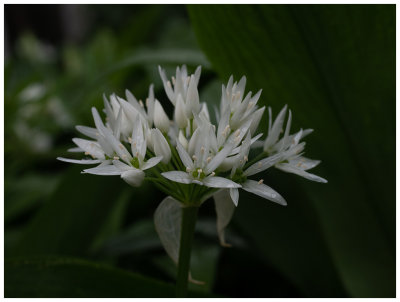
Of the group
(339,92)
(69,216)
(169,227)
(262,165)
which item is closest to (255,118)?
(262,165)

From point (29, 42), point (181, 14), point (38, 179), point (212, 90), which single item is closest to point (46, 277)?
point (212, 90)

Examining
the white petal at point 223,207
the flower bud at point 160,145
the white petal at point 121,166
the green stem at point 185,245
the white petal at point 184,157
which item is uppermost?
the flower bud at point 160,145

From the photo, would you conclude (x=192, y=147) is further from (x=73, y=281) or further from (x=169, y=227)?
(x=73, y=281)

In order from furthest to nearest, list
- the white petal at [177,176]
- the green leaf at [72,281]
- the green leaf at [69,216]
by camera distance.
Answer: the green leaf at [69,216] → the green leaf at [72,281] → the white petal at [177,176]

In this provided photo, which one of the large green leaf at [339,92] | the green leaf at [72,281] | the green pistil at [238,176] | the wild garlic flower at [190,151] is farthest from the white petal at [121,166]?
the large green leaf at [339,92]

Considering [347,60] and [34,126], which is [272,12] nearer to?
[347,60]

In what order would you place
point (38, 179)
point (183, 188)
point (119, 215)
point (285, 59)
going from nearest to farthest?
point (183, 188)
point (285, 59)
point (119, 215)
point (38, 179)

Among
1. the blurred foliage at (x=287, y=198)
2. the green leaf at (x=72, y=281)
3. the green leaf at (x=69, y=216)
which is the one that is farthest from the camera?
the green leaf at (x=69, y=216)

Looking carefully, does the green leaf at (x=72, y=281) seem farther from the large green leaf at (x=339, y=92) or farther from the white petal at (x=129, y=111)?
the large green leaf at (x=339, y=92)
